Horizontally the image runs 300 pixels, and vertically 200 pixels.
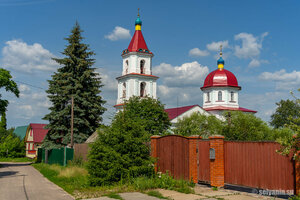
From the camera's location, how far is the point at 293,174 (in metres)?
9.35

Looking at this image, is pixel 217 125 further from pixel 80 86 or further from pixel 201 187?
pixel 201 187

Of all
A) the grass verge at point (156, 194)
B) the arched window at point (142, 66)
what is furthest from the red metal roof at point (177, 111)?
the grass verge at point (156, 194)

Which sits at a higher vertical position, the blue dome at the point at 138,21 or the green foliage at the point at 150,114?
the blue dome at the point at 138,21

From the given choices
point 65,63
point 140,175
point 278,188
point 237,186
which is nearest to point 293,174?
point 278,188

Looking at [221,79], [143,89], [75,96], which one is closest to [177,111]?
[143,89]

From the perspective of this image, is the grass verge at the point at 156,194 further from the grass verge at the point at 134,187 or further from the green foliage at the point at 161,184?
the green foliage at the point at 161,184

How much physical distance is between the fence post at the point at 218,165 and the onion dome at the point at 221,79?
44811 mm

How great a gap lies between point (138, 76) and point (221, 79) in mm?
18963

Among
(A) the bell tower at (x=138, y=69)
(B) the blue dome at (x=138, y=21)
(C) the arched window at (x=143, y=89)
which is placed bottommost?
(C) the arched window at (x=143, y=89)

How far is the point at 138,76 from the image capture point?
43.2 m

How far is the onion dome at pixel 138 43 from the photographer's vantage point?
43734mm

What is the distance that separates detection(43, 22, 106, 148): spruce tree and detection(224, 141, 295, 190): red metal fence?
21.0 metres

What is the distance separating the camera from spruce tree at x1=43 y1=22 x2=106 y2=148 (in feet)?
100

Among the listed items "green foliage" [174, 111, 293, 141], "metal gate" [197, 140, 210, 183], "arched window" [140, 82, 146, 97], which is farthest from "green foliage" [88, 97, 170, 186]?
"arched window" [140, 82, 146, 97]
